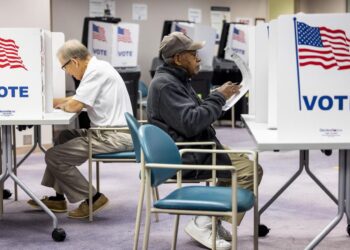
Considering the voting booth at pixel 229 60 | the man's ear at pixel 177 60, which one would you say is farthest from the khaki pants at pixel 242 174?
the voting booth at pixel 229 60

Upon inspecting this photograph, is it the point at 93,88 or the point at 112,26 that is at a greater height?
the point at 112,26

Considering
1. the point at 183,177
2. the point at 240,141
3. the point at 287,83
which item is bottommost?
the point at 240,141

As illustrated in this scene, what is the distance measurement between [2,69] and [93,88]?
58cm

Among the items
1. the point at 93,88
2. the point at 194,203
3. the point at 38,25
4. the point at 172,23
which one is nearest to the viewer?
the point at 194,203

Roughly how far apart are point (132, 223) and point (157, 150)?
50.3 inches

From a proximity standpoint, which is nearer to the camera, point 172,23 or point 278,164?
point 278,164

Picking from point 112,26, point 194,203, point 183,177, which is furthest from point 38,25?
point 194,203

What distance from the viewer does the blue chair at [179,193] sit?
2316 millimetres

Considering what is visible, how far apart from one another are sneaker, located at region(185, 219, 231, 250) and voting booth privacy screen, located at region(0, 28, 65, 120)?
99 cm

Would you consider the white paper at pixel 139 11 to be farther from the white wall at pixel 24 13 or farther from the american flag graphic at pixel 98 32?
the white wall at pixel 24 13

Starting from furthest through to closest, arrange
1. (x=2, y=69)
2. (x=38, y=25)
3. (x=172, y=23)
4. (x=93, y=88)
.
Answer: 1. (x=172, y=23)
2. (x=38, y=25)
3. (x=93, y=88)
4. (x=2, y=69)

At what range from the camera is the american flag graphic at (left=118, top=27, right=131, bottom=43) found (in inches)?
265

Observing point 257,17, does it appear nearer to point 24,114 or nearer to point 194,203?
point 24,114

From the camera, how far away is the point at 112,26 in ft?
21.5
